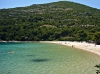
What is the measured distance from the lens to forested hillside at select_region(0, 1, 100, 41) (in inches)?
4220

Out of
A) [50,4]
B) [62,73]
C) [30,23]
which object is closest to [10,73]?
[62,73]

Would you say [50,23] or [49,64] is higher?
[50,23]

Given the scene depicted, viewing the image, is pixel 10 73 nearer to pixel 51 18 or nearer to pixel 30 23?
pixel 30 23

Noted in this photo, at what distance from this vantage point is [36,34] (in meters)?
112

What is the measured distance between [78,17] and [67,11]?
19.7m

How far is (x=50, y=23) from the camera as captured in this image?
416 feet

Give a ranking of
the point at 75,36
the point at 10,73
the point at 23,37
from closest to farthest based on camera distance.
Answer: the point at 10,73, the point at 75,36, the point at 23,37

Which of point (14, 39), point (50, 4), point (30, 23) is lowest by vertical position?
point (14, 39)

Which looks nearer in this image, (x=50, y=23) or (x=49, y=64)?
(x=49, y=64)

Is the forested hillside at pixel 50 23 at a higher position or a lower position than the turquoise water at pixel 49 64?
higher

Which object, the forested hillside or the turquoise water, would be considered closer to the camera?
the turquoise water

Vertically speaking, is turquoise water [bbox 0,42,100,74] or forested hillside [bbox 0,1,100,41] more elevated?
forested hillside [bbox 0,1,100,41]

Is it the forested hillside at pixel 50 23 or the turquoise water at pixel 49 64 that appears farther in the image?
the forested hillside at pixel 50 23

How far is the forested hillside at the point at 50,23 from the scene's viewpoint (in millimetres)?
107188
